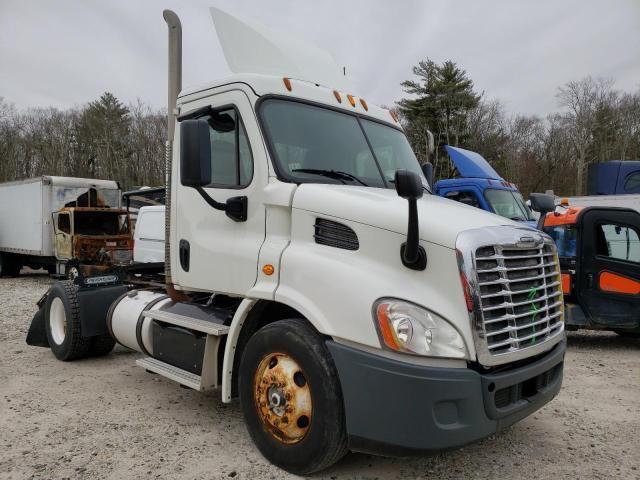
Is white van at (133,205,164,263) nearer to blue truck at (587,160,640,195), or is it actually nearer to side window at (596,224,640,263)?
side window at (596,224,640,263)

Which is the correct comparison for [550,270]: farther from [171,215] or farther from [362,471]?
[171,215]

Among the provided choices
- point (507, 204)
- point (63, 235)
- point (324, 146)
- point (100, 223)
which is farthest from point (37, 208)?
point (324, 146)

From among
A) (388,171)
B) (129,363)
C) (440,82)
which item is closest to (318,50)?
(388,171)

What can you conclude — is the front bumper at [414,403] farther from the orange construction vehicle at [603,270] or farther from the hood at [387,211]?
the orange construction vehicle at [603,270]

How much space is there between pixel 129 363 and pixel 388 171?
4.10m

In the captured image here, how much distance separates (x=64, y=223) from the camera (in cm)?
1521

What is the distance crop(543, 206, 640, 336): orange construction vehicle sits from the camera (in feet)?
22.8

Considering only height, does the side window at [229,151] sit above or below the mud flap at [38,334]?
above

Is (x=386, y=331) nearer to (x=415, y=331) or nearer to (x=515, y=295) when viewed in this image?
(x=415, y=331)

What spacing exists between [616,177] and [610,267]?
934 cm

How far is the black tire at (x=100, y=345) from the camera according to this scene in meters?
6.11

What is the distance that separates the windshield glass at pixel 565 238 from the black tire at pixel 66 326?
6.51 meters

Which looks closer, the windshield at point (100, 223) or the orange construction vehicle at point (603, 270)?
the orange construction vehicle at point (603, 270)

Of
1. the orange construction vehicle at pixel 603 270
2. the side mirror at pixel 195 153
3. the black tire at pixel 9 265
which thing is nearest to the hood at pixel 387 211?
the side mirror at pixel 195 153
